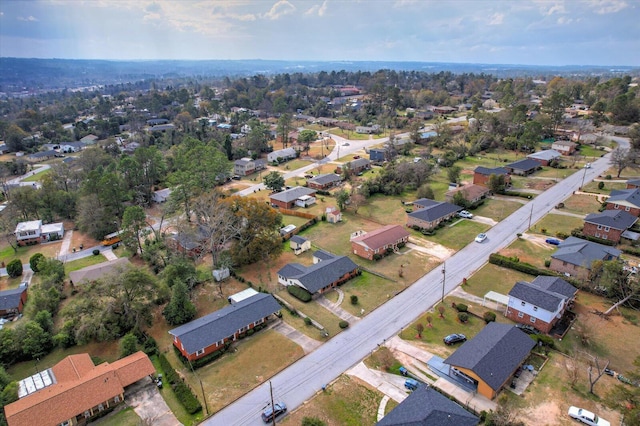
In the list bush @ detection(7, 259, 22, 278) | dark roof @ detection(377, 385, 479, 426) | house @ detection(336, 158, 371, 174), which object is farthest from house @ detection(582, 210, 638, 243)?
bush @ detection(7, 259, 22, 278)

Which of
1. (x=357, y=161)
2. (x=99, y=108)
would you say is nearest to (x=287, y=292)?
(x=357, y=161)

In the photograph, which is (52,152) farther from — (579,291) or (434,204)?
(579,291)

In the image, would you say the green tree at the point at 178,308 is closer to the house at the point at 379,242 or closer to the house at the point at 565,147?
the house at the point at 379,242

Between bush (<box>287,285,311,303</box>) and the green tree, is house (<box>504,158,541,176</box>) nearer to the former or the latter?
bush (<box>287,285,311,303</box>)

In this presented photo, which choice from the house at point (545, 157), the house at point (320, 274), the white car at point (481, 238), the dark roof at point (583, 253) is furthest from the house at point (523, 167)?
the house at point (320, 274)

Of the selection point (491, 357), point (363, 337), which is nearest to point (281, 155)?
point (363, 337)
